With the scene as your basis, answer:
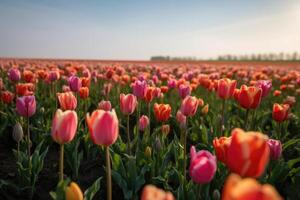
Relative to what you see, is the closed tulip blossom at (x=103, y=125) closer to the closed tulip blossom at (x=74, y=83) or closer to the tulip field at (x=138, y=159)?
the tulip field at (x=138, y=159)

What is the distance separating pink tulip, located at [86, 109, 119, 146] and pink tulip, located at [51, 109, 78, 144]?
17 cm

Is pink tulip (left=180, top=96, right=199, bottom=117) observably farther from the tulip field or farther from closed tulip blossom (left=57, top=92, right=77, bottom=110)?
closed tulip blossom (left=57, top=92, right=77, bottom=110)

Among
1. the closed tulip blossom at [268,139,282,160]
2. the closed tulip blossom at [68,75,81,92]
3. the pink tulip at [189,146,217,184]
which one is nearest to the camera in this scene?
the pink tulip at [189,146,217,184]

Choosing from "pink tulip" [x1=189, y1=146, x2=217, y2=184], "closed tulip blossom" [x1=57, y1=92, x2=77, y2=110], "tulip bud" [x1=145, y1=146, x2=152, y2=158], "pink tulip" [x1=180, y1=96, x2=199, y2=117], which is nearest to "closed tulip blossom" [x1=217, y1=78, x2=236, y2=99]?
"pink tulip" [x1=180, y1=96, x2=199, y2=117]

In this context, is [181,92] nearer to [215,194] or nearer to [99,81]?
[215,194]

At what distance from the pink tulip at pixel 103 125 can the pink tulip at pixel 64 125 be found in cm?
17

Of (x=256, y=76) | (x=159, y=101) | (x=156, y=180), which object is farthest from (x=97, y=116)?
(x=256, y=76)

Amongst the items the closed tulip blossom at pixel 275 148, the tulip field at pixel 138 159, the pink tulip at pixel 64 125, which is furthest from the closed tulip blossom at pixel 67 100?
the closed tulip blossom at pixel 275 148

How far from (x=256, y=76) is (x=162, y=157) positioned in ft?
23.5

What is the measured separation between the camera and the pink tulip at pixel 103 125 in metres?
1.77

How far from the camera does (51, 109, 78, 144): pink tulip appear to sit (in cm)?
193

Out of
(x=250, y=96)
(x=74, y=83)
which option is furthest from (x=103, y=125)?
(x=74, y=83)

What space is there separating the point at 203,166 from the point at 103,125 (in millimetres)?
548

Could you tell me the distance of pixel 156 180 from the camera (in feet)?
10.8
